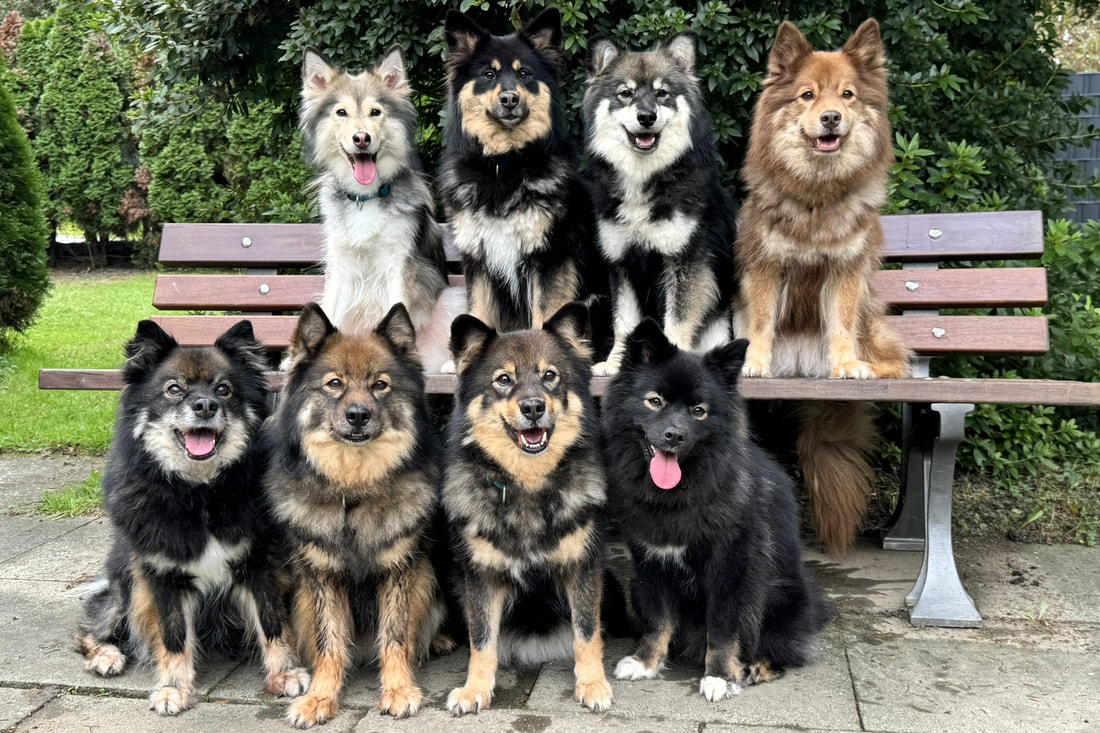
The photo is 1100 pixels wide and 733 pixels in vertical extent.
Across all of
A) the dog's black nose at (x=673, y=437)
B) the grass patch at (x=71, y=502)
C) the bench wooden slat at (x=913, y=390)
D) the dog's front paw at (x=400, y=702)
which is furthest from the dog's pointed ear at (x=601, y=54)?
the grass patch at (x=71, y=502)

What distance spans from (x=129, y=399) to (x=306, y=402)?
2.26 feet

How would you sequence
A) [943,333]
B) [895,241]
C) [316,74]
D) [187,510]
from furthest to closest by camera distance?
[895,241] → [316,74] → [943,333] → [187,510]

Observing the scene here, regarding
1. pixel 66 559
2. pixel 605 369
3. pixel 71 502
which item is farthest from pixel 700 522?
pixel 71 502

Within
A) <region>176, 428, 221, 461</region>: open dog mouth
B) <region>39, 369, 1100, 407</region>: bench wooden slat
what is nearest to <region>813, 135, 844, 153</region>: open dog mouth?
<region>39, 369, 1100, 407</region>: bench wooden slat

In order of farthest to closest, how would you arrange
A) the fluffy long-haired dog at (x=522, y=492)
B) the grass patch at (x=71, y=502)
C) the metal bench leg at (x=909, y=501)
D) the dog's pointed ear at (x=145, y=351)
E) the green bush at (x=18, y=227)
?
the green bush at (x=18, y=227) → the grass patch at (x=71, y=502) → the metal bench leg at (x=909, y=501) → the dog's pointed ear at (x=145, y=351) → the fluffy long-haired dog at (x=522, y=492)

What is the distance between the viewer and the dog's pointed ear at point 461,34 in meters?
4.39

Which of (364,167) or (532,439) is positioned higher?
(364,167)

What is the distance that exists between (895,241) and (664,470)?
223 cm

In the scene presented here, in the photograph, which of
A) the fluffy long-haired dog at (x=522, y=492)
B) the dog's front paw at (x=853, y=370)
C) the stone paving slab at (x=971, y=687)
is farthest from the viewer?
the dog's front paw at (x=853, y=370)

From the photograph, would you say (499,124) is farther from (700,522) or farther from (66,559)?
(66,559)

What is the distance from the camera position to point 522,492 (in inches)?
133

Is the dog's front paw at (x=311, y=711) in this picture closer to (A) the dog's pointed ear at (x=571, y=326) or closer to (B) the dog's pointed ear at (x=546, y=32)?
(A) the dog's pointed ear at (x=571, y=326)

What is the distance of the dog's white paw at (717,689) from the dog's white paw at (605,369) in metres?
1.50

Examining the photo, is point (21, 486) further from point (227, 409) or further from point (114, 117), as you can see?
point (114, 117)
